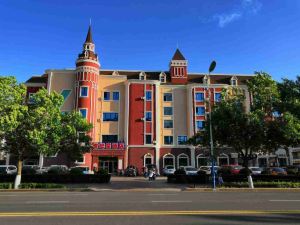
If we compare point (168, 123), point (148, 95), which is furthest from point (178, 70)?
point (168, 123)

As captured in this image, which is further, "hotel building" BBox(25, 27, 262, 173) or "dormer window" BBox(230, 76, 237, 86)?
"dormer window" BBox(230, 76, 237, 86)

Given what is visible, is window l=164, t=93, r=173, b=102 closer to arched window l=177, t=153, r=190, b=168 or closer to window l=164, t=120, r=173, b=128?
window l=164, t=120, r=173, b=128

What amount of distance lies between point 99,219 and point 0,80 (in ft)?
67.6

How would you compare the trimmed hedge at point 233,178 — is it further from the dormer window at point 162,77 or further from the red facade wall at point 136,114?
the dormer window at point 162,77

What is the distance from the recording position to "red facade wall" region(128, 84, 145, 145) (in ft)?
169

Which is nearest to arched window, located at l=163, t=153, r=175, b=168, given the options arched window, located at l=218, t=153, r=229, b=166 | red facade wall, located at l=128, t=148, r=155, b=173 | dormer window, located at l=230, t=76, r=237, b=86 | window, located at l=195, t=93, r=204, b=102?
red facade wall, located at l=128, t=148, r=155, b=173

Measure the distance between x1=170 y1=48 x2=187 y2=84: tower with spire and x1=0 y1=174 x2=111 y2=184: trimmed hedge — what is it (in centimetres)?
2867

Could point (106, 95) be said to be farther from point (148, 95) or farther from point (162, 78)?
point (162, 78)

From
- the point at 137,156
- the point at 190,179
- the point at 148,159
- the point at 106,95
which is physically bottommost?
the point at 190,179

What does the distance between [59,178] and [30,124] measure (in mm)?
6778

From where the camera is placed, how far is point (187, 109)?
54.3m

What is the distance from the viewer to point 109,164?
5081 centimetres

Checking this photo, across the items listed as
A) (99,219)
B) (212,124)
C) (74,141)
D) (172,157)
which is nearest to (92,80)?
(172,157)

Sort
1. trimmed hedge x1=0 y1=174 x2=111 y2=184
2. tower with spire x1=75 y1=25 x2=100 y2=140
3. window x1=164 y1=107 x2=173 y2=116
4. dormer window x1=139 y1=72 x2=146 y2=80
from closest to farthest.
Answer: trimmed hedge x1=0 y1=174 x2=111 y2=184 → tower with spire x1=75 y1=25 x2=100 y2=140 → window x1=164 y1=107 x2=173 y2=116 → dormer window x1=139 y1=72 x2=146 y2=80
